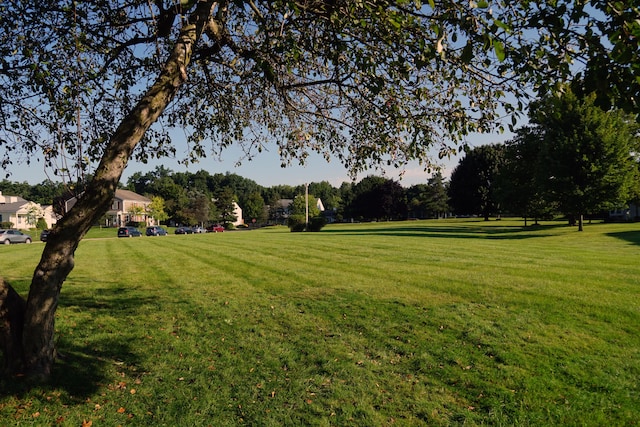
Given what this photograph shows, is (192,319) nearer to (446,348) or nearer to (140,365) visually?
(140,365)

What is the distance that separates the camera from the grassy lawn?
4273mm

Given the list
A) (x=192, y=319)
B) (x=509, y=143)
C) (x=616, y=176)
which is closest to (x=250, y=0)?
(x=192, y=319)

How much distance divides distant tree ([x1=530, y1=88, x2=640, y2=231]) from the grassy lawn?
723 inches

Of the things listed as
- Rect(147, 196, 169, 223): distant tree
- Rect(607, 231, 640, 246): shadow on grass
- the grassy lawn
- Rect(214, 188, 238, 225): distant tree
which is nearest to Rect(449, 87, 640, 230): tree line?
Rect(607, 231, 640, 246): shadow on grass

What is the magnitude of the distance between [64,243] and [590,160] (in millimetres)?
30558

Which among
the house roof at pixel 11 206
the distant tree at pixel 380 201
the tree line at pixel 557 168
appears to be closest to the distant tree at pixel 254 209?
the tree line at pixel 557 168

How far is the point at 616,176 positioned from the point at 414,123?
26.5m

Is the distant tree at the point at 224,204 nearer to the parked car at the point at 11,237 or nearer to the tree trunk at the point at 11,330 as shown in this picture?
the parked car at the point at 11,237

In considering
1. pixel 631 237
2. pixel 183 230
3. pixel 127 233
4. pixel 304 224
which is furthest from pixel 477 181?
pixel 127 233

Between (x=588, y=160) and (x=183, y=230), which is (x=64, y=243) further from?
(x=183, y=230)

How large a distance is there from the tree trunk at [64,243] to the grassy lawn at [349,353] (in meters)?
0.35

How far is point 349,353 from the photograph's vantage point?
5906 millimetres

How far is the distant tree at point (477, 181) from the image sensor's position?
187ft

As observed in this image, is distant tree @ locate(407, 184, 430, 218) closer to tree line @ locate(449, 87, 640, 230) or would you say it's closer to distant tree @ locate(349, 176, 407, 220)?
distant tree @ locate(349, 176, 407, 220)
